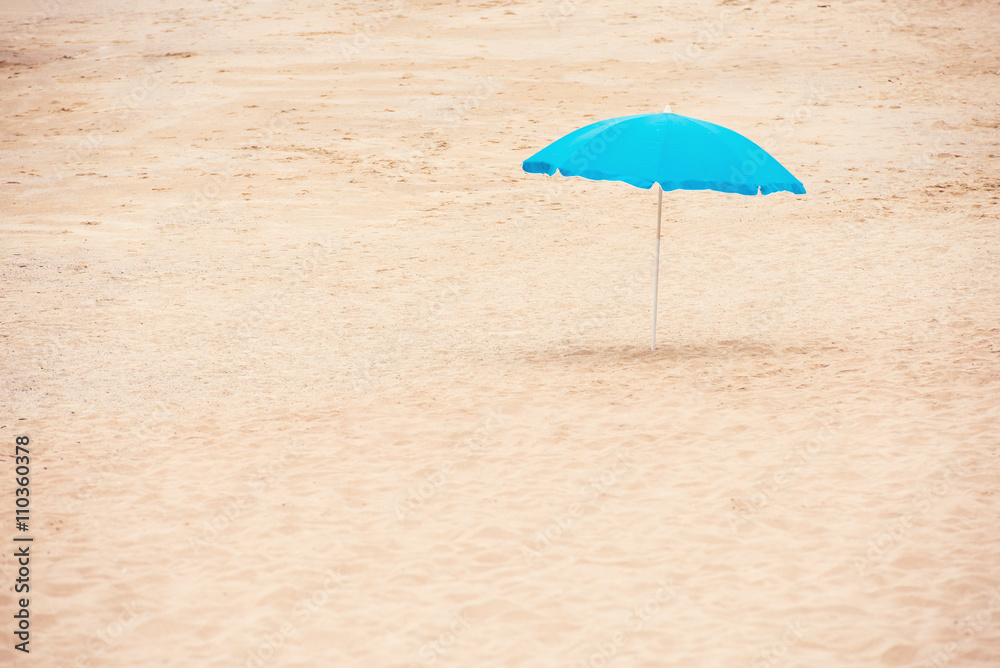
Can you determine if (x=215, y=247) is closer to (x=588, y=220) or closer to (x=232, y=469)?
(x=588, y=220)

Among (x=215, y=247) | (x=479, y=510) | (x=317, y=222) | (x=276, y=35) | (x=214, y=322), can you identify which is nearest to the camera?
(x=479, y=510)

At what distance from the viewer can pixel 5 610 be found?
5.29 meters

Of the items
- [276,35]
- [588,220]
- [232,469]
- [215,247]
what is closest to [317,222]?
[215,247]

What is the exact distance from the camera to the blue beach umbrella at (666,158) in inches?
307

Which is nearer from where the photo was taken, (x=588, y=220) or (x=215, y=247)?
(x=215, y=247)

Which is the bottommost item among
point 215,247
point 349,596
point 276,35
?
point 349,596

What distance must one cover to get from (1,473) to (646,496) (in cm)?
496
